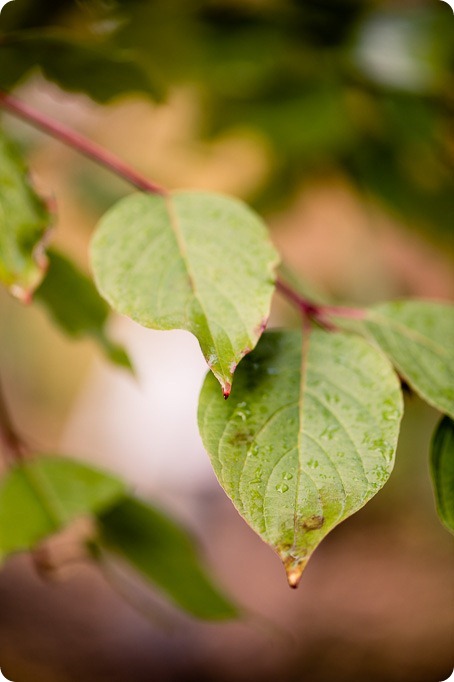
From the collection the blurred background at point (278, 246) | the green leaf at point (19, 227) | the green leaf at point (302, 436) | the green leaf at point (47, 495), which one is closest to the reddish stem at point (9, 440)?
the green leaf at point (47, 495)

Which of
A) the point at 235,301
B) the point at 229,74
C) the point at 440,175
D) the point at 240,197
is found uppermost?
the point at 235,301

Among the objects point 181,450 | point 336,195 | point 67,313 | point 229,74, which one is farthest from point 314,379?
point 181,450

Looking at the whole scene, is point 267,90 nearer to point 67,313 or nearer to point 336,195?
point 336,195

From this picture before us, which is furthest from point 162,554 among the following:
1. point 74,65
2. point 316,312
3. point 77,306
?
point 74,65

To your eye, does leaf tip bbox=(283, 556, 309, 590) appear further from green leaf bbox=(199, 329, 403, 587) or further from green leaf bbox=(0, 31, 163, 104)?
green leaf bbox=(0, 31, 163, 104)

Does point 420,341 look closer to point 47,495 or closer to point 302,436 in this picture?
point 302,436

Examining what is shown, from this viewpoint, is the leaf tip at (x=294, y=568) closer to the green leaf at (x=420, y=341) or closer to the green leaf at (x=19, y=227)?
the green leaf at (x=420, y=341)
